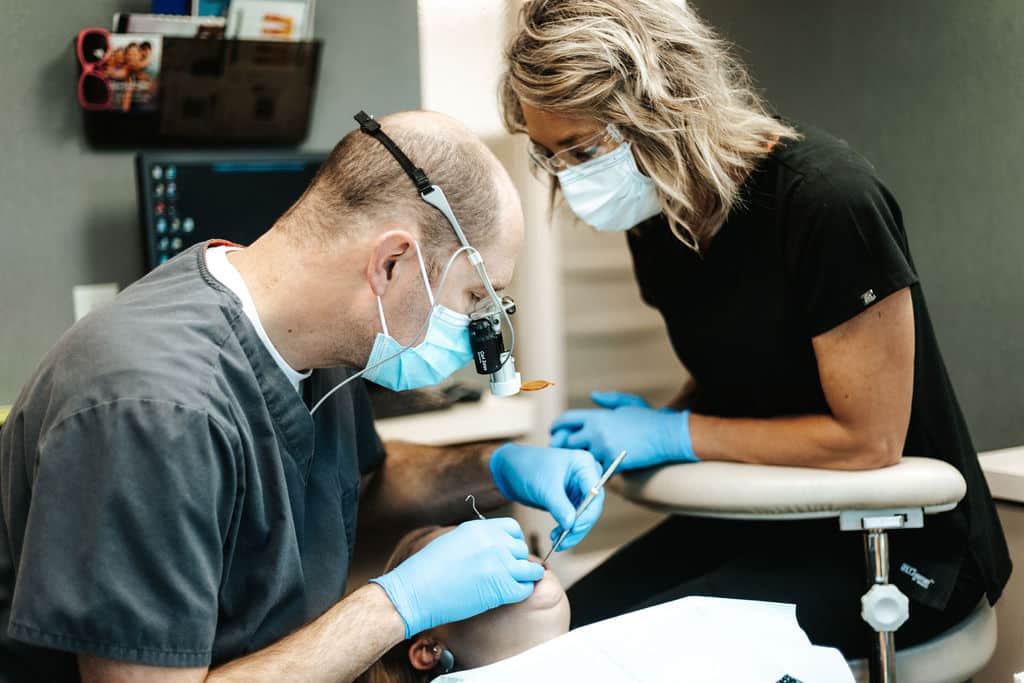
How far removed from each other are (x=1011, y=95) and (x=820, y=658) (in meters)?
1.25

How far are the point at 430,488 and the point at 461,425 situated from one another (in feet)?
1.28

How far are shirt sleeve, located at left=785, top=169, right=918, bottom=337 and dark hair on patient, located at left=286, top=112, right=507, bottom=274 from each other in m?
0.44

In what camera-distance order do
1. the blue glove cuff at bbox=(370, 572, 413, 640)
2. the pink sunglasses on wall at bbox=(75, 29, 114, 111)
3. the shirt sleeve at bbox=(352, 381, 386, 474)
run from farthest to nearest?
the pink sunglasses on wall at bbox=(75, 29, 114, 111), the shirt sleeve at bbox=(352, 381, 386, 474), the blue glove cuff at bbox=(370, 572, 413, 640)

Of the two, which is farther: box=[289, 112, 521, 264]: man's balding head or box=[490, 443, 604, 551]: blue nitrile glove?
box=[490, 443, 604, 551]: blue nitrile glove

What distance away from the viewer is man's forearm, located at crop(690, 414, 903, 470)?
4.17 ft

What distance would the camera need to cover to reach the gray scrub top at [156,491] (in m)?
0.91

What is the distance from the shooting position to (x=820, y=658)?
106 cm

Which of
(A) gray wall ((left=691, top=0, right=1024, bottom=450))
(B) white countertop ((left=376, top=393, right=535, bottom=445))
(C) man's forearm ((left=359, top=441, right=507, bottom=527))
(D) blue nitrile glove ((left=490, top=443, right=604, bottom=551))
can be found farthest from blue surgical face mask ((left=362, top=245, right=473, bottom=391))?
(A) gray wall ((left=691, top=0, right=1024, bottom=450))

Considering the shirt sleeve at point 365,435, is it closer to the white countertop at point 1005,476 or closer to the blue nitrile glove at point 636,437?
the blue nitrile glove at point 636,437

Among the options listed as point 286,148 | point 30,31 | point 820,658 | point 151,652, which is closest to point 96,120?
point 30,31

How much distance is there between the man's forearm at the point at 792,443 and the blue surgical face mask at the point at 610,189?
34 cm

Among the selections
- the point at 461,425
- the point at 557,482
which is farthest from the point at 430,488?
the point at 461,425

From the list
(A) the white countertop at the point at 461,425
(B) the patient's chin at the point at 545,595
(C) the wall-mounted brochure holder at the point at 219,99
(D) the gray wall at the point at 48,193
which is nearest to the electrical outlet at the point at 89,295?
(D) the gray wall at the point at 48,193

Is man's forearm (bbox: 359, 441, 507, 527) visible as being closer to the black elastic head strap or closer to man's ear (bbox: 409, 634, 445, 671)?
man's ear (bbox: 409, 634, 445, 671)
